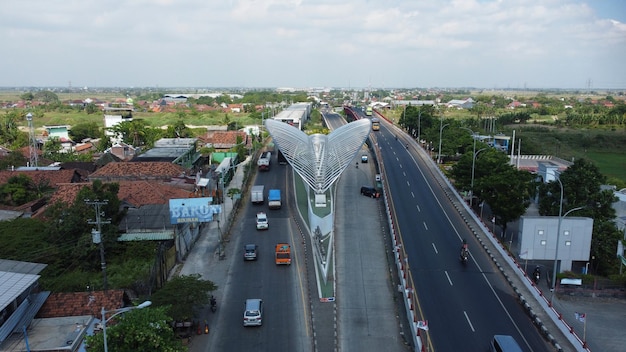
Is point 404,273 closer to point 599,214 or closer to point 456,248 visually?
point 456,248

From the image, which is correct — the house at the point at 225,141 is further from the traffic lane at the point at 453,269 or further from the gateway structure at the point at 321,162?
the traffic lane at the point at 453,269

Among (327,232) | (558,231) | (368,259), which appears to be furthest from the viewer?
(327,232)

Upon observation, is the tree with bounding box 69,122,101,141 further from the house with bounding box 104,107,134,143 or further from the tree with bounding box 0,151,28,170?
the tree with bounding box 0,151,28,170

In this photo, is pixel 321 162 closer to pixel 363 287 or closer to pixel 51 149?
pixel 363 287

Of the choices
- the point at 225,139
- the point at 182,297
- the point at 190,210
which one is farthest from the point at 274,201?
the point at 225,139

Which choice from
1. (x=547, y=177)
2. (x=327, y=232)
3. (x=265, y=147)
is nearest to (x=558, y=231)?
(x=327, y=232)

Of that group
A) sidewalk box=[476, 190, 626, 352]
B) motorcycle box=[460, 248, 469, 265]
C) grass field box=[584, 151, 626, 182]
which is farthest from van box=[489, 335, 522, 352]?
grass field box=[584, 151, 626, 182]
